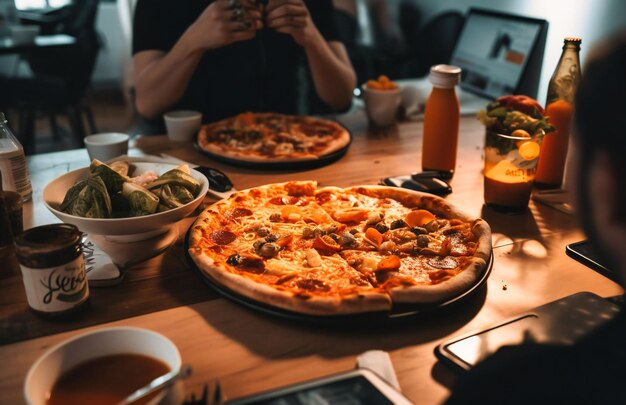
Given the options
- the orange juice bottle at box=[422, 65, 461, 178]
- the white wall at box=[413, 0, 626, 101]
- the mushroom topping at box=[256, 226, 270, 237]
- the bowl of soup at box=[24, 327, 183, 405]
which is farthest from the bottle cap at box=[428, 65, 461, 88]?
the bowl of soup at box=[24, 327, 183, 405]

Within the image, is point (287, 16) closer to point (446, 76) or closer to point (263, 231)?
point (446, 76)

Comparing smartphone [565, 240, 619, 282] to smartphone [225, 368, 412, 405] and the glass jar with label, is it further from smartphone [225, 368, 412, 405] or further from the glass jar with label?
the glass jar with label

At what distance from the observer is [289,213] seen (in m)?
1.54

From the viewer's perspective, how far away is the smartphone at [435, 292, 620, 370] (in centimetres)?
101

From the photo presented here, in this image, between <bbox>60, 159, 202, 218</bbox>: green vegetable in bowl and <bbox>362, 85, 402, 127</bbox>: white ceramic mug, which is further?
<bbox>362, 85, 402, 127</bbox>: white ceramic mug

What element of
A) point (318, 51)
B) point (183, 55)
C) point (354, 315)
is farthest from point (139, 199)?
point (318, 51)

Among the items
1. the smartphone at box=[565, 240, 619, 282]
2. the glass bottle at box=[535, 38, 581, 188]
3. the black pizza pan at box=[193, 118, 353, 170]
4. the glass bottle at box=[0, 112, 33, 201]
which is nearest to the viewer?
the smartphone at box=[565, 240, 619, 282]

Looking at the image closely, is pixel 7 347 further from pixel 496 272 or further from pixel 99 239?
pixel 496 272

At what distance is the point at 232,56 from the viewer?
9.25 feet

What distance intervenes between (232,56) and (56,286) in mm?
1982

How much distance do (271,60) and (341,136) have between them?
2.97ft

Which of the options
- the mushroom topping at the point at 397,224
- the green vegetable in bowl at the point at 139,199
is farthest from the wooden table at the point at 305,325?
the mushroom topping at the point at 397,224

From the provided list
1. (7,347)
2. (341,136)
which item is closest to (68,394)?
(7,347)

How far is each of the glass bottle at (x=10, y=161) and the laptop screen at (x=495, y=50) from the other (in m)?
2.88
